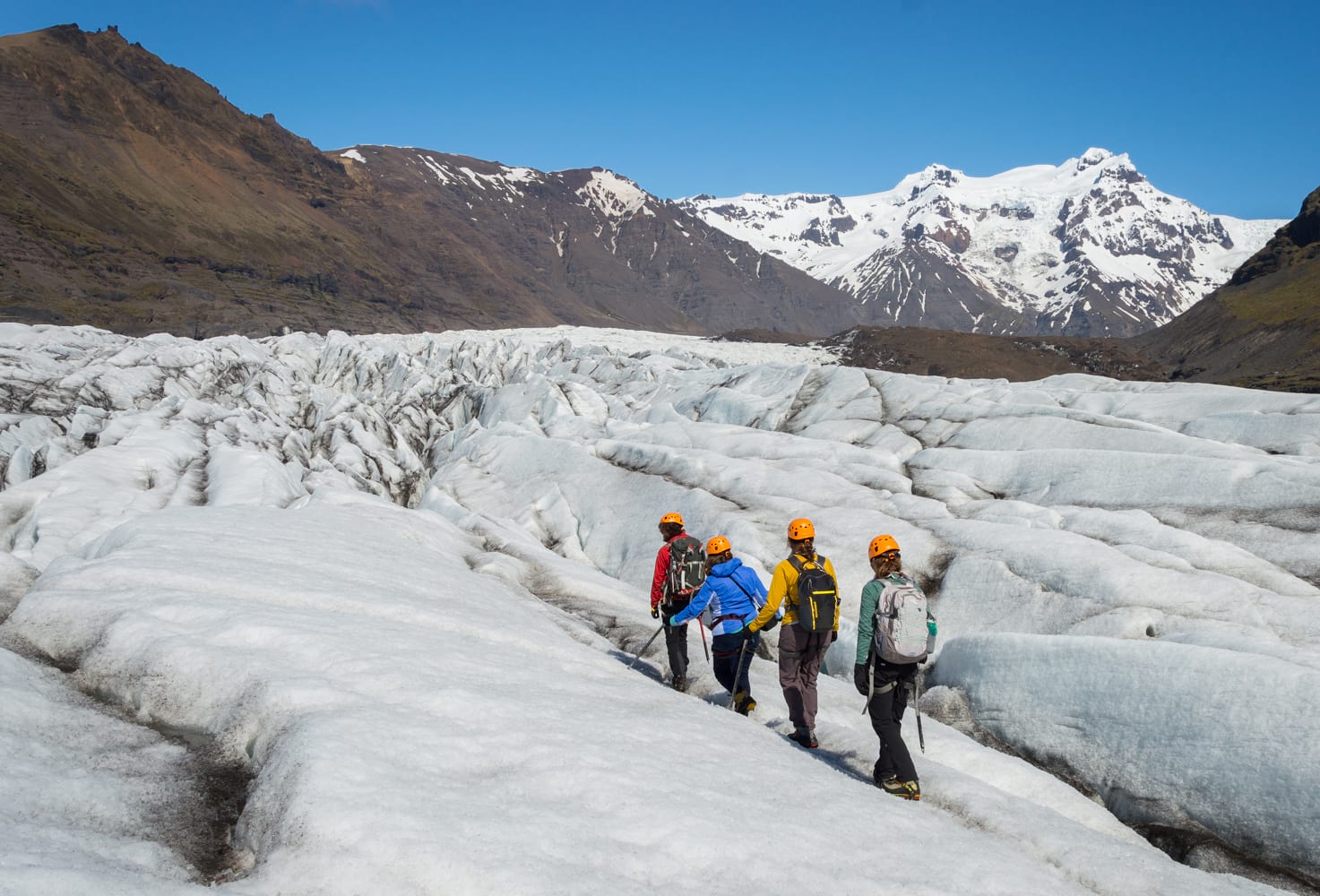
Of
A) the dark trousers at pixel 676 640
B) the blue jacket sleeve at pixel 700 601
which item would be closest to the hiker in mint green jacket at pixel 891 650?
the blue jacket sleeve at pixel 700 601

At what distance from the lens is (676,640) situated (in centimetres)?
1431

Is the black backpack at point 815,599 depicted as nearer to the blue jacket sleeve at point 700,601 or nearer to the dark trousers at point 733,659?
the dark trousers at point 733,659

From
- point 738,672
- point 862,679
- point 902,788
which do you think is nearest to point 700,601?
point 738,672

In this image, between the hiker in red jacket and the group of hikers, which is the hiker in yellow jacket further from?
the hiker in red jacket

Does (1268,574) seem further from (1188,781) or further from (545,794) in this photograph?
(545,794)

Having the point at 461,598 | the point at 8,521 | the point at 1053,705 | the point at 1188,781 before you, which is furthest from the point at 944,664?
the point at 8,521

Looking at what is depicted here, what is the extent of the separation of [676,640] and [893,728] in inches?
186

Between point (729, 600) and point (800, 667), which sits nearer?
point (800, 667)

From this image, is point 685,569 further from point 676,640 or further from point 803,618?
point 803,618

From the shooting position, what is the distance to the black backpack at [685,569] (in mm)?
13859

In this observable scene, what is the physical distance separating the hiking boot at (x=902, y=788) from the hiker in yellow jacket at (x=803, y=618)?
5.58 ft

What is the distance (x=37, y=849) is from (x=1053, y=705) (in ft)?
50.8

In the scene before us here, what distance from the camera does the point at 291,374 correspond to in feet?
315

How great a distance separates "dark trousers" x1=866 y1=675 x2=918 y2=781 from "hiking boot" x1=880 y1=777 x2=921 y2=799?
6cm
